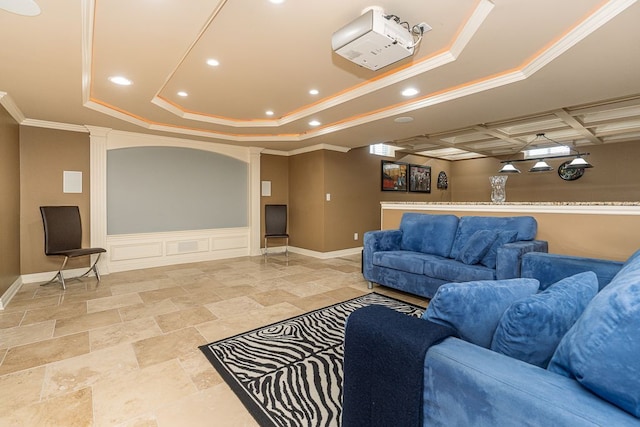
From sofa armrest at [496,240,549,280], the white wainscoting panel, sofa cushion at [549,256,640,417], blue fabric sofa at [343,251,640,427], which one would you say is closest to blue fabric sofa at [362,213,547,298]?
sofa armrest at [496,240,549,280]

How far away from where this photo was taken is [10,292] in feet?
11.8

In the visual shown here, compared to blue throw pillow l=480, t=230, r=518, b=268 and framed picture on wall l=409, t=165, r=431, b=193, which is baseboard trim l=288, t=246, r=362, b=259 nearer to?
framed picture on wall l=409, t=165, r=431, b=193

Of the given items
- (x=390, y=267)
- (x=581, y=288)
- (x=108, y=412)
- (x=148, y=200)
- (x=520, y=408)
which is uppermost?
(x=148, y=200)

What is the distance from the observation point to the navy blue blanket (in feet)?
3.08

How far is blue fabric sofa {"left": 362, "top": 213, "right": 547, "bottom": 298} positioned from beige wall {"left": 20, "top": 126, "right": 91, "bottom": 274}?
4462 mm

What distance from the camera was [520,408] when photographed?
2.35 feet

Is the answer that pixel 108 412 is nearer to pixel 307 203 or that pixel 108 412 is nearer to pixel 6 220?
pixel 6 220

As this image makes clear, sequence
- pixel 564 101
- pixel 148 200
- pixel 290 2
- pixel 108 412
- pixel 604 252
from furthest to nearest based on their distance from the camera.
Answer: pixel 148 200, pixel 564 101, pixel 604 252, pixel 290 2, pixel 108 412

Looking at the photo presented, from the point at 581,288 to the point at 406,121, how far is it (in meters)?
3.58

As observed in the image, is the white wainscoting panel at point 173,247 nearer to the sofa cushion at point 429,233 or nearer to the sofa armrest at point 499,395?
the sofa cushion at point 429,233

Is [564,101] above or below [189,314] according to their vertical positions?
above

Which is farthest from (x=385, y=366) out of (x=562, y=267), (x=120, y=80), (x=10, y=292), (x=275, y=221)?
(x=275, y=221)

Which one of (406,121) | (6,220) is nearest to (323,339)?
(406,121)

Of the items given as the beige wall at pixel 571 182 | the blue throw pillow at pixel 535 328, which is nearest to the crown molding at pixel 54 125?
the blue throw pillow at pixel 535 328
